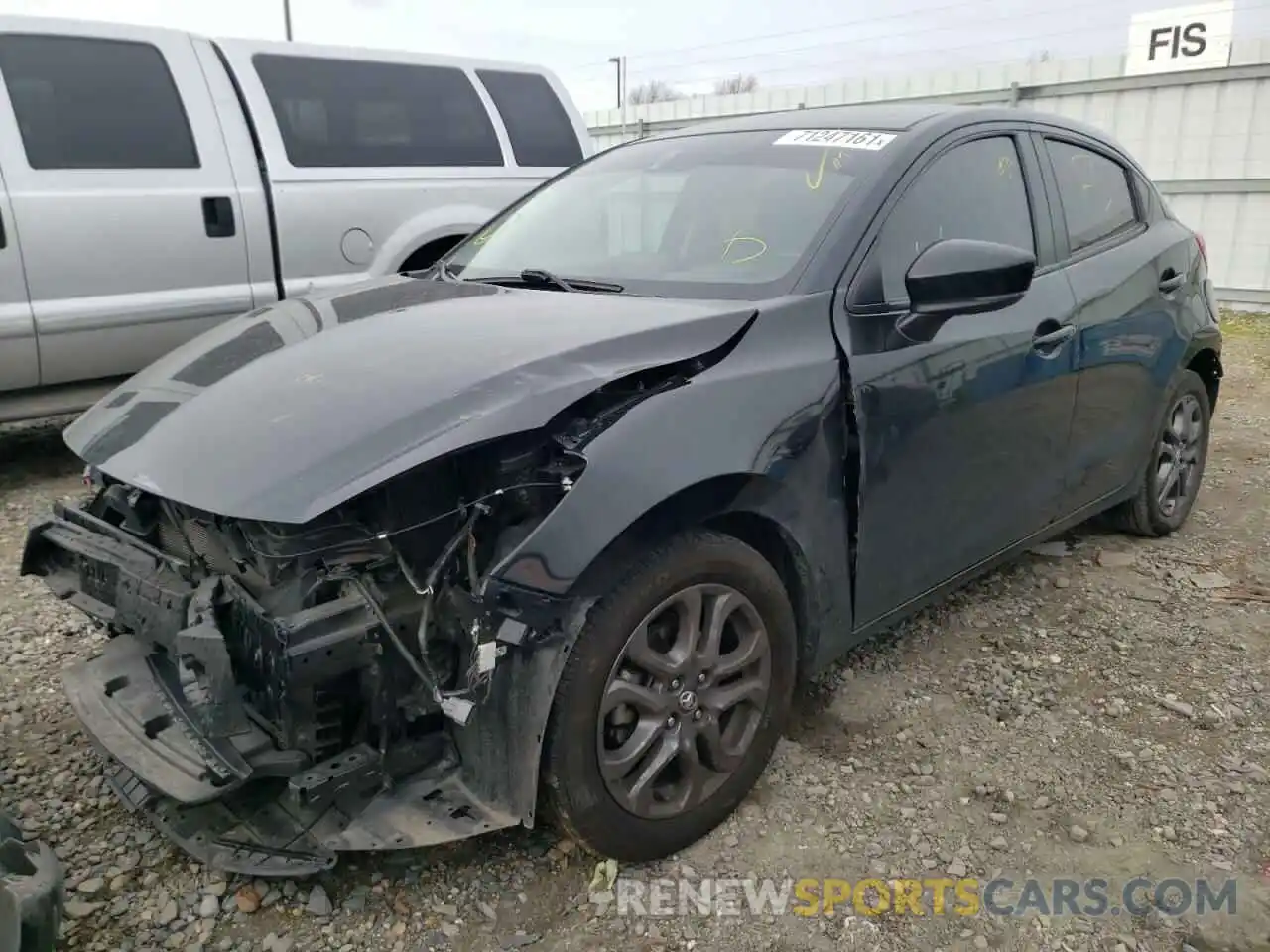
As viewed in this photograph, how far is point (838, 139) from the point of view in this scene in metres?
3.02

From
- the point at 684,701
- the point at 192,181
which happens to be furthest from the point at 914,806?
the point at 192,181

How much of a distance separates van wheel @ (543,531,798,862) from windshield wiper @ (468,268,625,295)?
3.00 feet

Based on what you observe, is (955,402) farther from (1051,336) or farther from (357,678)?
(357,678)

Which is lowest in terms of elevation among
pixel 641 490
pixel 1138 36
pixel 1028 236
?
pixel 641 490

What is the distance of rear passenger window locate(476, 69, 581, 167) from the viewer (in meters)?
6.21

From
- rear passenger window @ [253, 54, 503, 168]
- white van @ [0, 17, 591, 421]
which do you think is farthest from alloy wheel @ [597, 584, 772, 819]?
rear passenger window @ [253, 54, 503, 168]

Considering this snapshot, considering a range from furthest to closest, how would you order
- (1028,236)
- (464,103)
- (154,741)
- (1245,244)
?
(1245,244), (464,103), (1028,236), (154,741)

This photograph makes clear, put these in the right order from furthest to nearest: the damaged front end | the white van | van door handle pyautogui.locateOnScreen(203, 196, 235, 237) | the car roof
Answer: van door handle pyautogui.locateOnScreen(203, 196, 235, 237), the white van, the car roof, the damaged front end

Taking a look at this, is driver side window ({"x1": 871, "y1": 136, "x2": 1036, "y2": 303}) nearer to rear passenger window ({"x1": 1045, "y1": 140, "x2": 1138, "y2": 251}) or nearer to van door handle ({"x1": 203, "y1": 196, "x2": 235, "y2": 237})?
rear passenger window ({"x1": 1045, "y1": 140, "x2": 1138, "y2": 251})

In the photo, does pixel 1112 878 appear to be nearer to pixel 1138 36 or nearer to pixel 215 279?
pixel 215 279

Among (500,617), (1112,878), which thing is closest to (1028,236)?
(1112,878)

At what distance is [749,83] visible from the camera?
31828mm

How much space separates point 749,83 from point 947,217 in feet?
103

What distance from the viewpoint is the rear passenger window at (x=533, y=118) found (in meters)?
6.21
